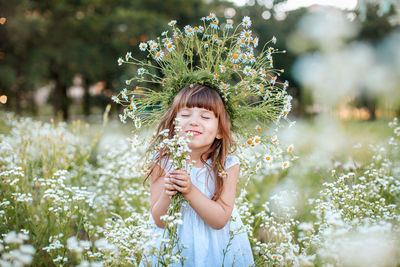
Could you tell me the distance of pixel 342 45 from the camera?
75.7 feet

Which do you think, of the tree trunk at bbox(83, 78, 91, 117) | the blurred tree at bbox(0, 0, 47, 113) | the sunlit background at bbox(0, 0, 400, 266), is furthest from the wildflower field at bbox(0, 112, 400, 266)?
the tree trunk at bbox(83, 78, 91, 117)

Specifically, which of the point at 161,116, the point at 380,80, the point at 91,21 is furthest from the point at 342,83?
Answer: the point at 161,116

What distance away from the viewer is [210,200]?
246cm

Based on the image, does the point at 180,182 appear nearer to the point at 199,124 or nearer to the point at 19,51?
the point at 199,124

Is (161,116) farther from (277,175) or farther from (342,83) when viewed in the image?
(342,83)

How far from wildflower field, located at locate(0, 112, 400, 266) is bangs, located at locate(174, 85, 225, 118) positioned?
1.27 feet

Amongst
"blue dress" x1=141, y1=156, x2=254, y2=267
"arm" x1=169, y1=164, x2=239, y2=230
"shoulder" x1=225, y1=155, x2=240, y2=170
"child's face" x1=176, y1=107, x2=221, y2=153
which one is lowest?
"blue dress" x1=141, y1=156, x2=254, y2=267

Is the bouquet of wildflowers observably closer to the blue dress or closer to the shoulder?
the blue dress

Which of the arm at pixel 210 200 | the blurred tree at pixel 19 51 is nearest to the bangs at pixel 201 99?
the arm at pixel 210 200

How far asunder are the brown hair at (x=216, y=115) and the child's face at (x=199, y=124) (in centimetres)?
4

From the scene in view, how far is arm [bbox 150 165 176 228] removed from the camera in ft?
8.09

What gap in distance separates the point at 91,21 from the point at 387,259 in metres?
22.2

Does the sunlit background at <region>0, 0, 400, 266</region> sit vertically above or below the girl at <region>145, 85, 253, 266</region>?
above

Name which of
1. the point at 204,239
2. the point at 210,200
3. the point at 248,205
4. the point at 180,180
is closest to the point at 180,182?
the point at 180,180
